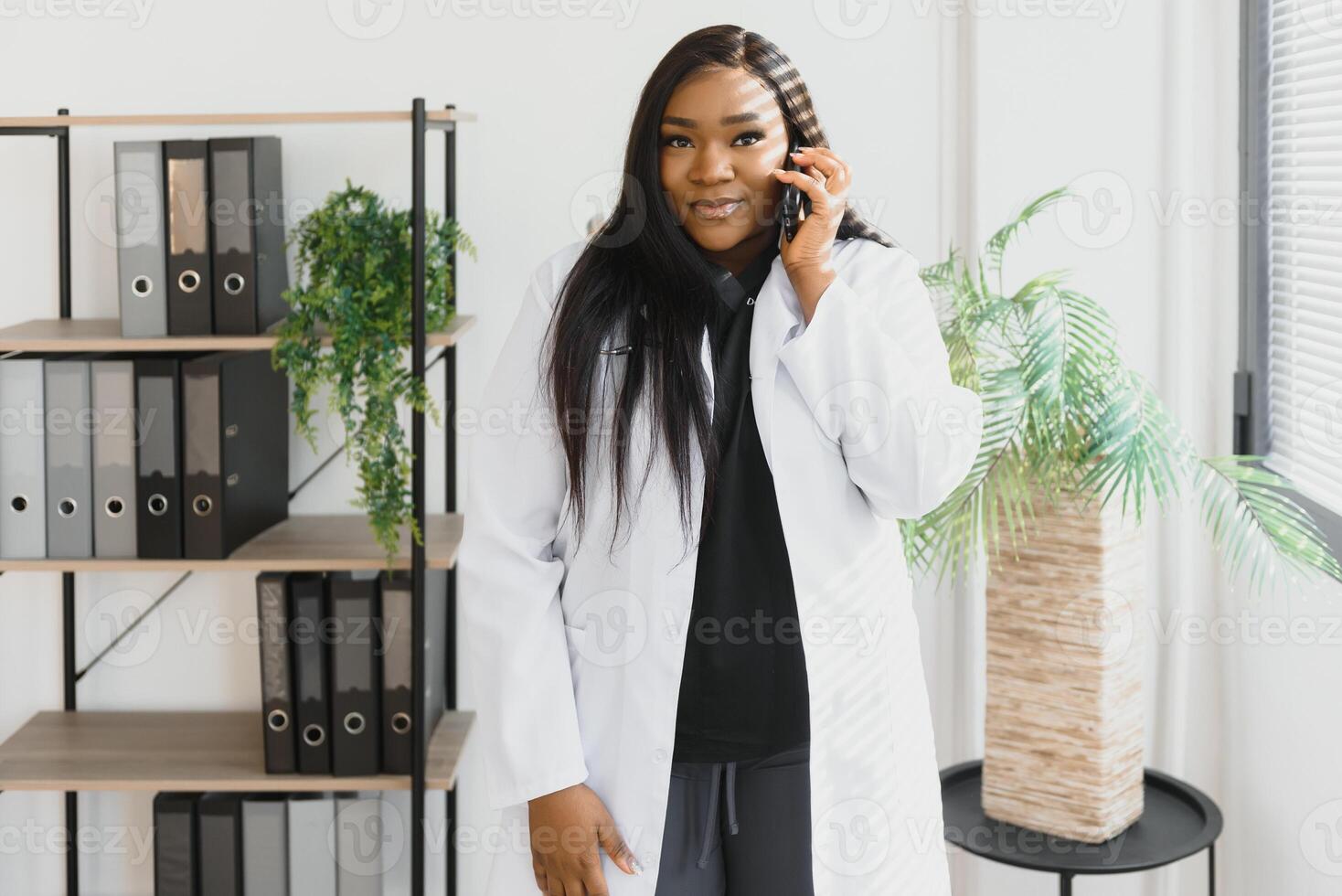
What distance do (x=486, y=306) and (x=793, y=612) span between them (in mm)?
1107

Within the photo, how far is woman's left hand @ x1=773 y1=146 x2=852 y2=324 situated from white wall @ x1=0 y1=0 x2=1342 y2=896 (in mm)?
916

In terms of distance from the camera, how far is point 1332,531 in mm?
1837

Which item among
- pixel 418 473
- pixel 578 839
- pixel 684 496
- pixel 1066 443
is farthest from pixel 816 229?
pixel 418 473

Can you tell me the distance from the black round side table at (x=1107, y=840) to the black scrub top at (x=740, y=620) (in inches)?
20.9

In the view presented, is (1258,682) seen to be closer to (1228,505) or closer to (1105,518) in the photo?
(1228,505)

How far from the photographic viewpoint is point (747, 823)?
137 cm

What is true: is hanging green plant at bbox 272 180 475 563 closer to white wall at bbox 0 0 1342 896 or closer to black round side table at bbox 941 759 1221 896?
white wall at bbox 0 0 1342 896

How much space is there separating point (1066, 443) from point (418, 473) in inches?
38.3

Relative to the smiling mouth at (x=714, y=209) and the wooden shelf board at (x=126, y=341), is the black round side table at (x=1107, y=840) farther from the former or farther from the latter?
the wooden shelf board at (x=126, y=341)

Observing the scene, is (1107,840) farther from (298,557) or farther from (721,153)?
(298,557)

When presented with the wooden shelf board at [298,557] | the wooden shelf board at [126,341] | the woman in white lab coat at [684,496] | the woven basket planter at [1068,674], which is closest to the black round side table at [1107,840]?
the woven basket planter at [1068,674]

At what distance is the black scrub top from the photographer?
135 centimetres

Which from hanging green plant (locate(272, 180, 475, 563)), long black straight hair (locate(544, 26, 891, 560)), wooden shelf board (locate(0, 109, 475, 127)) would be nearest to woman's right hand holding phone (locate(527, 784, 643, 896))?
long black straight hair (locate(544, 26, 891, 560))

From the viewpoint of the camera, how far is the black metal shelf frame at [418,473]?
1905mm
